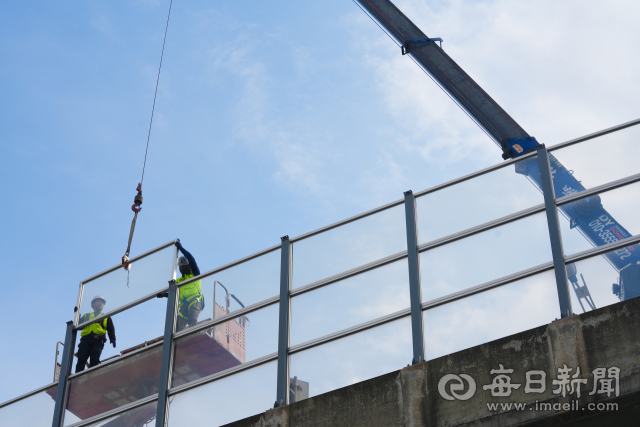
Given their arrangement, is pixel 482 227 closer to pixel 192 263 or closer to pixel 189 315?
pixel 189 315

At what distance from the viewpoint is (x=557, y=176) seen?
987 centimetres

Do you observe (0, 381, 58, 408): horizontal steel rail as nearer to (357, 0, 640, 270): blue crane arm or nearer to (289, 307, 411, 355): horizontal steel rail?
(289, 307, 411, 355): horizontal steel rail

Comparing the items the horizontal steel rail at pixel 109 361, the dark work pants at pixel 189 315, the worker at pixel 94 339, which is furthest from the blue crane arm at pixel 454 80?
the horizontal steel rail at pixel 109 361

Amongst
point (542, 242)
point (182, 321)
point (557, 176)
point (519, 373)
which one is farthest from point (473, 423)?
point (182, 321)

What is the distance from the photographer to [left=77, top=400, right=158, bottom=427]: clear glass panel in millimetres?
9871

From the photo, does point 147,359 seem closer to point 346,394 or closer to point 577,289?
point 346,394

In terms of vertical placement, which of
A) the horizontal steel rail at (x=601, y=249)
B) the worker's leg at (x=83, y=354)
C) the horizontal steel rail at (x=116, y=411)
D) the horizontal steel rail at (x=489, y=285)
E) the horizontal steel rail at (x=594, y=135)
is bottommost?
the horizontal steel rail at (x=116, y=411)

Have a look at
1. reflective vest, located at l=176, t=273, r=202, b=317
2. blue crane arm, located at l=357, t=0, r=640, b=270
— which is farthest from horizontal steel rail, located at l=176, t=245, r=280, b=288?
blue crane arm, located at l=357, t=0, r=640, b=270

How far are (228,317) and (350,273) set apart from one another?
5.79 feet

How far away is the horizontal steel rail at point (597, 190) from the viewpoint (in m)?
8.25

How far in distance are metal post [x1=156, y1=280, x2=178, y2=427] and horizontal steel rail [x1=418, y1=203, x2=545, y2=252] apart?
11.5ft

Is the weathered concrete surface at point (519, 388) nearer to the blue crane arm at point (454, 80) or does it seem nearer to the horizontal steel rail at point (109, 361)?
the horizontal steel rail at point (109, 361)

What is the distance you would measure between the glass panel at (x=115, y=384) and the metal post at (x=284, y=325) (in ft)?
6.54

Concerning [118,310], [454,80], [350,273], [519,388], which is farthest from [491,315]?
[454,80]
